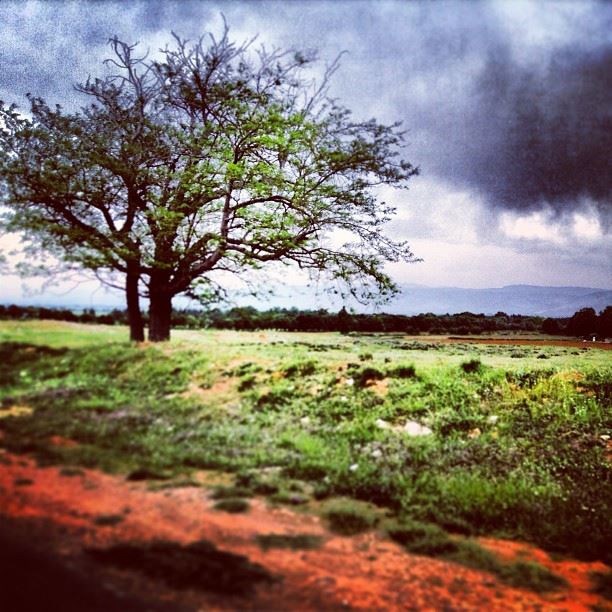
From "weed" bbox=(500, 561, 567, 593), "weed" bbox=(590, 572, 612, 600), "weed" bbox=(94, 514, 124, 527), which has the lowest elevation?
"weed" bbox=(590, 572, 612, 600)

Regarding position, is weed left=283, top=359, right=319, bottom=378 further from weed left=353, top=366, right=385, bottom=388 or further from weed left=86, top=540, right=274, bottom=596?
weed left=86, top=540, right=274, bottom=596

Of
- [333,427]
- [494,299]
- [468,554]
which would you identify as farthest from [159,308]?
[494,299]

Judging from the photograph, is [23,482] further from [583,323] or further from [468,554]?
[583,323]

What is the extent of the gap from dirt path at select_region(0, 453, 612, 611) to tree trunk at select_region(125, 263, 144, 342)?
1555 mm

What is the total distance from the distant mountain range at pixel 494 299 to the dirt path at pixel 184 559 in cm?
367

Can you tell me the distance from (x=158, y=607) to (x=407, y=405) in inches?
128

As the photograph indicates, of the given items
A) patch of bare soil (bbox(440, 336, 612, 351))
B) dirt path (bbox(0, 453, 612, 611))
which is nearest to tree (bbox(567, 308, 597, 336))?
patch of bare soil (bbox(440, 336, 612, 351))

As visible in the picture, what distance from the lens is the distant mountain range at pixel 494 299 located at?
22.9 ft

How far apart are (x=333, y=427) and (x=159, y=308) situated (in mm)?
2076

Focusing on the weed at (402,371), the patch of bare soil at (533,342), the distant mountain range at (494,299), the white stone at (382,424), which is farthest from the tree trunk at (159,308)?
the patch of bare soil at (533,342)

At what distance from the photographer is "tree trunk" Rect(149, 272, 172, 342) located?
16.5ft

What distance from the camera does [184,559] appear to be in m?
3.30

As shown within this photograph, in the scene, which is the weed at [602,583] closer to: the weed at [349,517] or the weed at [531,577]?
the weed at [531,577]

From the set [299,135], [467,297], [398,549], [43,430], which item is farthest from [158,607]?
[467,297]
